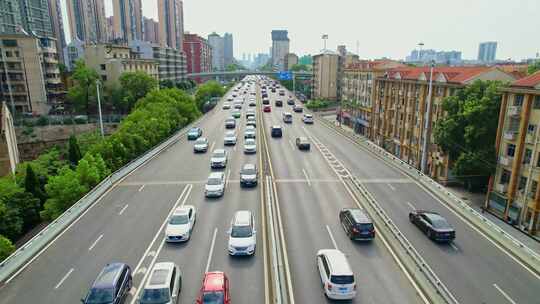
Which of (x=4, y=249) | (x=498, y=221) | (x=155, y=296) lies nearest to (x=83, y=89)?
(x=4, y=249)

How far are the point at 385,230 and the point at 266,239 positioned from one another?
29.4 ft

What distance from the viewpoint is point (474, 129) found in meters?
37.6

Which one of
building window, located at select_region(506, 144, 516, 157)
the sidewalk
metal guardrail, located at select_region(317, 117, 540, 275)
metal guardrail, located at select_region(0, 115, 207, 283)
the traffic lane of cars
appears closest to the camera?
the traffic lane of cars

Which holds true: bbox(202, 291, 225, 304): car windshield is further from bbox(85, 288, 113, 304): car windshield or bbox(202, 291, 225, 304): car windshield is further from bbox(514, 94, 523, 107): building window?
bbox(514, 94, 523, 107): building window

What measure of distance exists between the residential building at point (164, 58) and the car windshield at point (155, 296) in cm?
11787

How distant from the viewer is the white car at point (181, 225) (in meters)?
23.9

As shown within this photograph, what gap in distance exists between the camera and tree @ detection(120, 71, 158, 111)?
87500mm

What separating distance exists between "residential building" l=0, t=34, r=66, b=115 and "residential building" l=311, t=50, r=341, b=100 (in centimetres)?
8902

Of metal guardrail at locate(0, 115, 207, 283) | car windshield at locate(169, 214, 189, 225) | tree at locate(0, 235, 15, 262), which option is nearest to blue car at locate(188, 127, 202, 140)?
metal guardrail at locate(0, 115, 207, 283)

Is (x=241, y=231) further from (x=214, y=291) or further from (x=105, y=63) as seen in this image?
(x=105, y=63)

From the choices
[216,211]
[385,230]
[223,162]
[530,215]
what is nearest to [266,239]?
[216,211]

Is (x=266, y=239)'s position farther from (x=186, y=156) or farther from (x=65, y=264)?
(x=186, y=156)

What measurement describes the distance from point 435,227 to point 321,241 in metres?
8.24

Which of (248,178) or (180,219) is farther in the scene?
(248,178)
